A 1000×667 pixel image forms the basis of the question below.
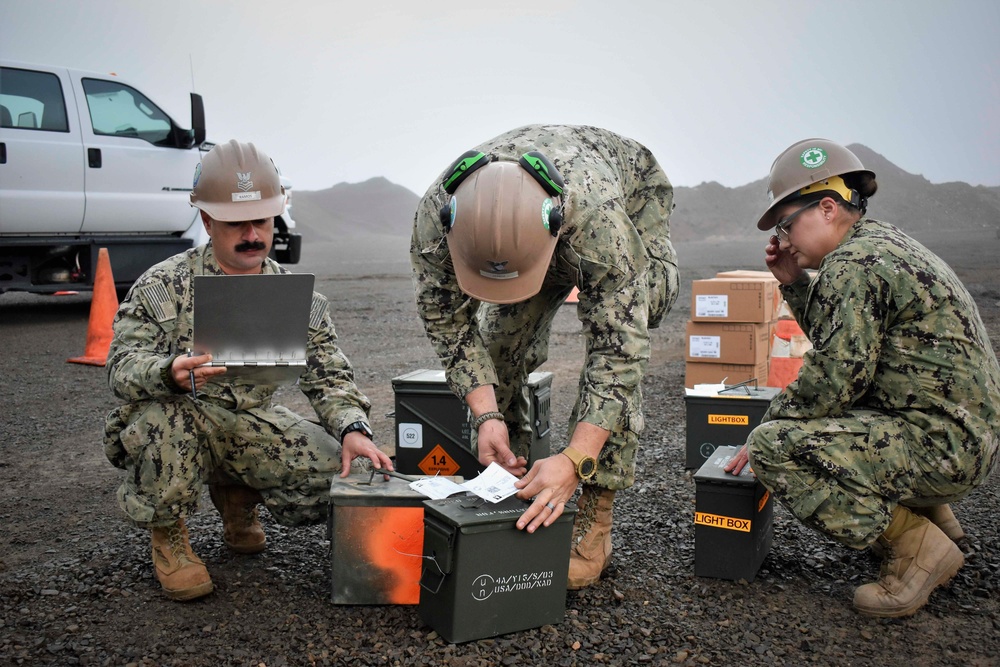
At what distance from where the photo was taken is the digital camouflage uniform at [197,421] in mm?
2723

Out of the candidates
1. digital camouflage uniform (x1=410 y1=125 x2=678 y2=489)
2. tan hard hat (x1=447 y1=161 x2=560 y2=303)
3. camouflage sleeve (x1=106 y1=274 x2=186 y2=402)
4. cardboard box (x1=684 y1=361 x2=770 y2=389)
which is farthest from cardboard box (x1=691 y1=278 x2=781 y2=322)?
camouflage sleeve (x1=106 y1=274 x2=186 y2=402)

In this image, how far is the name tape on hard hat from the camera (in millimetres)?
2871

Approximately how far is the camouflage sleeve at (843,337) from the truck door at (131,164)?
7.82 metres

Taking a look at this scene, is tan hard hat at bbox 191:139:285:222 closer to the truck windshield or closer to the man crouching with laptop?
the man crouching with laptop

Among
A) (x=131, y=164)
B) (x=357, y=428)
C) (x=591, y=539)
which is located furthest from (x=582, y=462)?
(x=131, y=164)

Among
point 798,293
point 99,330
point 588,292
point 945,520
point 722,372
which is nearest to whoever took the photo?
point 588,292

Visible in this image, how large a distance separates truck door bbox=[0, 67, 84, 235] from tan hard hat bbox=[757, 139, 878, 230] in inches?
297

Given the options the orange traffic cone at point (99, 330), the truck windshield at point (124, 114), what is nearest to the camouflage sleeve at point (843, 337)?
the orange traffic cone at point (99, 330)

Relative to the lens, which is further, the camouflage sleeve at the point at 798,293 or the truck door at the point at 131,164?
the truck door at the point at 131,164

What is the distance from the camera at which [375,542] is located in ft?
8.69

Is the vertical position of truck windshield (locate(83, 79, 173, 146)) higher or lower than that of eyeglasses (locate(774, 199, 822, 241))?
higher

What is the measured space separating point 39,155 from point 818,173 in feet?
25.3

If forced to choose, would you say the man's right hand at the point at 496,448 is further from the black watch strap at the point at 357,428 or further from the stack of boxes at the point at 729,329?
the stack of boxes at the point at 729,329

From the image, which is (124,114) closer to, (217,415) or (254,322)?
(217,415)
